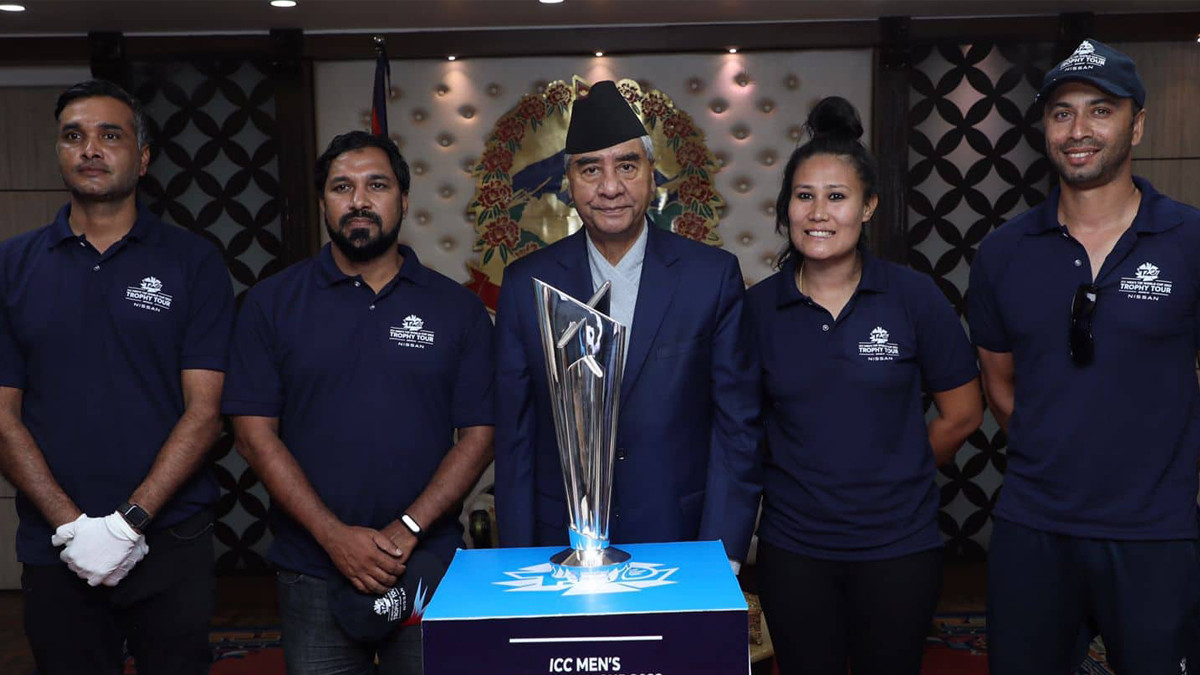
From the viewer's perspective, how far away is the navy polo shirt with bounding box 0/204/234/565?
6.69 feet

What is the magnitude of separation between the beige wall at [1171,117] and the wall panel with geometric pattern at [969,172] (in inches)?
15.5

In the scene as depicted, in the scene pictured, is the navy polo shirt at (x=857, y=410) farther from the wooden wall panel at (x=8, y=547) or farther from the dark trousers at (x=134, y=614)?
the wooden wall panel at (x=8, y=547)

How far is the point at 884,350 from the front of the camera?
1.93 metres

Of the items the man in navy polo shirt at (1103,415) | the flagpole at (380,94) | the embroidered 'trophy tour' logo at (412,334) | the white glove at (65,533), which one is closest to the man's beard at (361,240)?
the embroidered 'trophy tour' logo at (412,334)

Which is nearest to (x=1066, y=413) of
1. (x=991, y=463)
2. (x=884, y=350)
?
(x=884, y=350)

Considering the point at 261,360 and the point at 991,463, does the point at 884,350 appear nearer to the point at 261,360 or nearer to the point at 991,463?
the point at 261,360

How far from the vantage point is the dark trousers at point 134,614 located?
80.4 inches

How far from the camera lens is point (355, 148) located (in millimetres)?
2062

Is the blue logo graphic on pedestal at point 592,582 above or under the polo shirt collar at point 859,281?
under

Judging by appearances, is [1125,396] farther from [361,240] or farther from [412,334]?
[361,240]

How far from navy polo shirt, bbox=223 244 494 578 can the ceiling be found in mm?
1969

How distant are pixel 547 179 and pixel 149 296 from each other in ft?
7.43

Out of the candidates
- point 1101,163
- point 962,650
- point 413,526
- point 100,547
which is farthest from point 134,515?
point 962,650

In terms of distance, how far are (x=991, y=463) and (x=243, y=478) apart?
2.96 m
